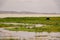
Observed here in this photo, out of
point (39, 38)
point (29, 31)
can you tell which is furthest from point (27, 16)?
point (39, 38)

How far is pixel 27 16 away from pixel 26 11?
0.06 meters

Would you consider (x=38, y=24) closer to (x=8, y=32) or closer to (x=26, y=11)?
(x=26, y=11)

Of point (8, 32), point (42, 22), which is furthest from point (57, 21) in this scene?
point (8, 32)

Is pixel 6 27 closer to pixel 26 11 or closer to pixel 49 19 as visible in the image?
pixel 26 11

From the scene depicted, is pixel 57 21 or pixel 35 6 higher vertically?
pixel 35 6

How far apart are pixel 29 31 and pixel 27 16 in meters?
0.17

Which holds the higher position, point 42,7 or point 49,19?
point 42,7

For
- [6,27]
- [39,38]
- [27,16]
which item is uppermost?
[27,16]

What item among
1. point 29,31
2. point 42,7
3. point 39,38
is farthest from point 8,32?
point 42,7

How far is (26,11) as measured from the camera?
1.04 metres

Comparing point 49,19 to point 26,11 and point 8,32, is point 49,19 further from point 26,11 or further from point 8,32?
point 8,32

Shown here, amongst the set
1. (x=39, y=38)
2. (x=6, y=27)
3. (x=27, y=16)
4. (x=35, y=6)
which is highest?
(x=35, y=6)

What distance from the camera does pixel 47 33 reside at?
99 cm

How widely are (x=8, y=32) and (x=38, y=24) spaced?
1.09 ft
